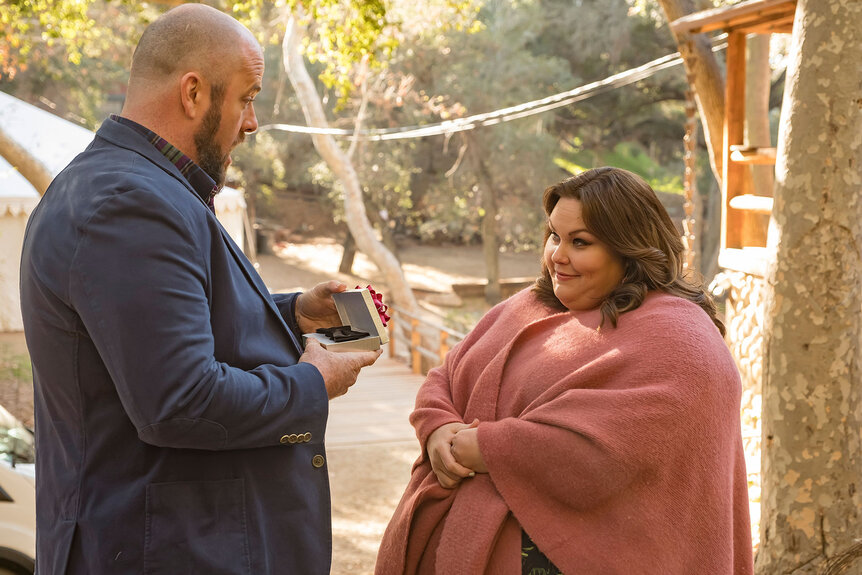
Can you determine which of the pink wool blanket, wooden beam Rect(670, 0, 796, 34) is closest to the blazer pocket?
the pink wool blanket

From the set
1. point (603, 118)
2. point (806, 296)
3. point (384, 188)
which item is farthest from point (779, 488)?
point (603, 118)

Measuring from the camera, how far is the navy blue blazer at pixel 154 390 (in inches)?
62.7

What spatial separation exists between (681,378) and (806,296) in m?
1.25

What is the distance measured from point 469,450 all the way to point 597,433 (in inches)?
13.6

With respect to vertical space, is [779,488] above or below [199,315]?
below

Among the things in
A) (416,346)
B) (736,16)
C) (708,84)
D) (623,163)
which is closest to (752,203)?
(736,16)

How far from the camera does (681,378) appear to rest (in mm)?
2012

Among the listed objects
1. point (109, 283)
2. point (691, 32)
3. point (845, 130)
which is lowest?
point (109, 283)

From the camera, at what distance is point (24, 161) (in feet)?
20.2

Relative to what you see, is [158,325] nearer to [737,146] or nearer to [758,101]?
[737,146]

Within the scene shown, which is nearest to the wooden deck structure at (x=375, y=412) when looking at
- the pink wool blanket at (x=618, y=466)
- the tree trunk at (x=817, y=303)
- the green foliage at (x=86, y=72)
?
the tree trunk at (x=817, y=303)

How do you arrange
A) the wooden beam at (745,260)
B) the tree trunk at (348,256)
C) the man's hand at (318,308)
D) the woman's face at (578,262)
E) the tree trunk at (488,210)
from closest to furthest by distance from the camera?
1. the woman's face at (578,262)
2. the man's hand at (318,308)
3. the wooden beam at (745,260)
4. the tree trunk at (488,210)
5. the tree trunk at (348,256)

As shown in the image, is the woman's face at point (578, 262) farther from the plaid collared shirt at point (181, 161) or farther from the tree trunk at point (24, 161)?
the tree trunk at point (24, 161)

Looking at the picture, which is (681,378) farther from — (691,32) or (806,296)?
(691,32)
